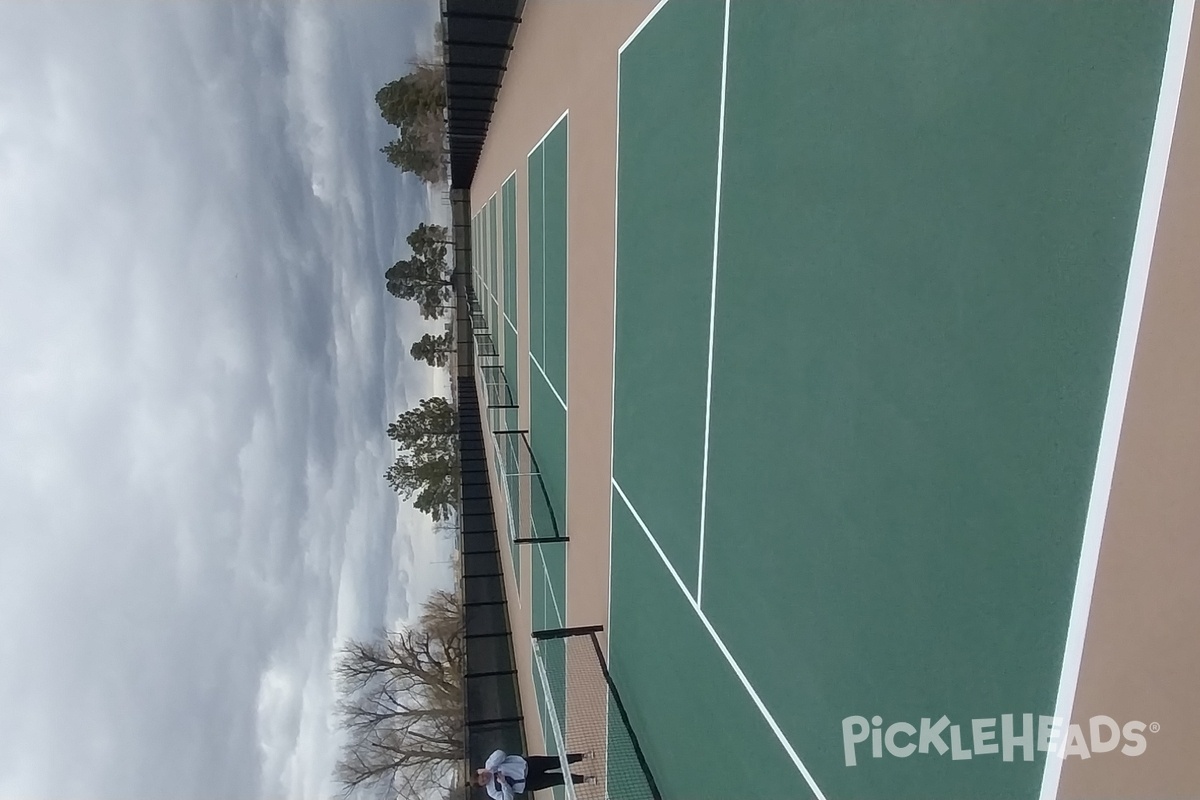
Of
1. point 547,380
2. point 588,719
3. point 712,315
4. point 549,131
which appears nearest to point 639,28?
point 712,315

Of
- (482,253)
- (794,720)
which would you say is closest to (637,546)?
(794,720)

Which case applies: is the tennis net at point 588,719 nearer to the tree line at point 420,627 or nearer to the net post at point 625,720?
the net post at point 625,720

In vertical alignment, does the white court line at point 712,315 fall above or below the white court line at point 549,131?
below

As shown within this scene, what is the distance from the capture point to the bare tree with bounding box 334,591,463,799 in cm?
2291

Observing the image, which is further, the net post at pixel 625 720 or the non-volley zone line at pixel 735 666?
the net post at pixel 625 720

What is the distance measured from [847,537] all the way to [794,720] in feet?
3.32

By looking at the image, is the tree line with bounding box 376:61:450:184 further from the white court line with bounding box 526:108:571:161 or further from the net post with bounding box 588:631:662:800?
the net post with bounding box 588:631:662:800

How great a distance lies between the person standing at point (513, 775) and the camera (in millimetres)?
6386

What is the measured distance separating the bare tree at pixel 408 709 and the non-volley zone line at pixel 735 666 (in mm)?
18724

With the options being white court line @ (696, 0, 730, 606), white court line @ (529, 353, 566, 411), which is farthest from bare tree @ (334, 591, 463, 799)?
white court line @ (696, 0, 730, 606)

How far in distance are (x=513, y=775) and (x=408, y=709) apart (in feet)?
68.3

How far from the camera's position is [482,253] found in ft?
74.8

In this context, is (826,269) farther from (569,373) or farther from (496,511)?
(496,511)

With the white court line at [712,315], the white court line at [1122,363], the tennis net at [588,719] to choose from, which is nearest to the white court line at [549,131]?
the white court line at [712,315]
